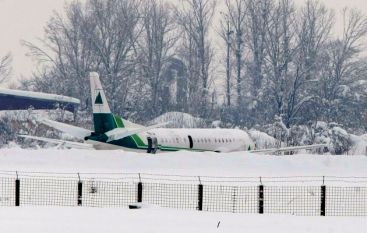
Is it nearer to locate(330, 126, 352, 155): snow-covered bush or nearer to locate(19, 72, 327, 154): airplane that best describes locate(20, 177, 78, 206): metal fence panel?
locate(19, 72, 327, 154): airplane

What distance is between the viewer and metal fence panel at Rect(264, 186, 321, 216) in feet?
96.7

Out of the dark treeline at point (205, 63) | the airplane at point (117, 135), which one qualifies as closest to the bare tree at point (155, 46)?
the dark treeline at point (205, 63)

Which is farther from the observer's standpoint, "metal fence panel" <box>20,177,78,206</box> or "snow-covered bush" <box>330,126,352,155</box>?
"snow-covered bush" <box>330,126,352,155</box>

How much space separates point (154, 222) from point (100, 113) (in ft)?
112

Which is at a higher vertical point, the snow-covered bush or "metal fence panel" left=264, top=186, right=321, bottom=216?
the snow-covered bush

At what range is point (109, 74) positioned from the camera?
118062 mm

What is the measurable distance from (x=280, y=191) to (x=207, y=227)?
14.1 m

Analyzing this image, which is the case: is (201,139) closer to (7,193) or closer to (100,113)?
(100,113)

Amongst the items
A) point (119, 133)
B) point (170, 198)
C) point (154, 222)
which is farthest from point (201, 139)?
point (154, 222)

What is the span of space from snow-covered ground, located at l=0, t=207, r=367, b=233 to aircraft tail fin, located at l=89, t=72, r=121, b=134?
98.5ft

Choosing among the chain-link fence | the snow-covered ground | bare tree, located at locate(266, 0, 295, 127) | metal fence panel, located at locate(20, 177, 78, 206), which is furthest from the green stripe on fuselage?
bare tree, located at locate(266, 0, 295, 127)

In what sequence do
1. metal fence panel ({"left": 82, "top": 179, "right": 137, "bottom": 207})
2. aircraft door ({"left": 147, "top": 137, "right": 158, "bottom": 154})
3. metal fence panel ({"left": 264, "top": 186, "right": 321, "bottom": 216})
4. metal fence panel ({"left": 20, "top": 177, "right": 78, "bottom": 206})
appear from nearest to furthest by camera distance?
metal fence panel ({"left": 264, "top": 186, "right": 321, "bottom": 216})
metal fence panel ({"left": 82, "top": 179, "right": 137, "bottom": 207})
metal fence panel ({"left": 20, "top": 177, "right": 78, "bottom": 206})
aircraft door ({"left": 147, "top": 137, "right": 158, "bottom": 154})

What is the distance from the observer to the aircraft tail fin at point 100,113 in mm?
56594

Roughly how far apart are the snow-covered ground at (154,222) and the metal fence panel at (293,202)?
3.65 meters
